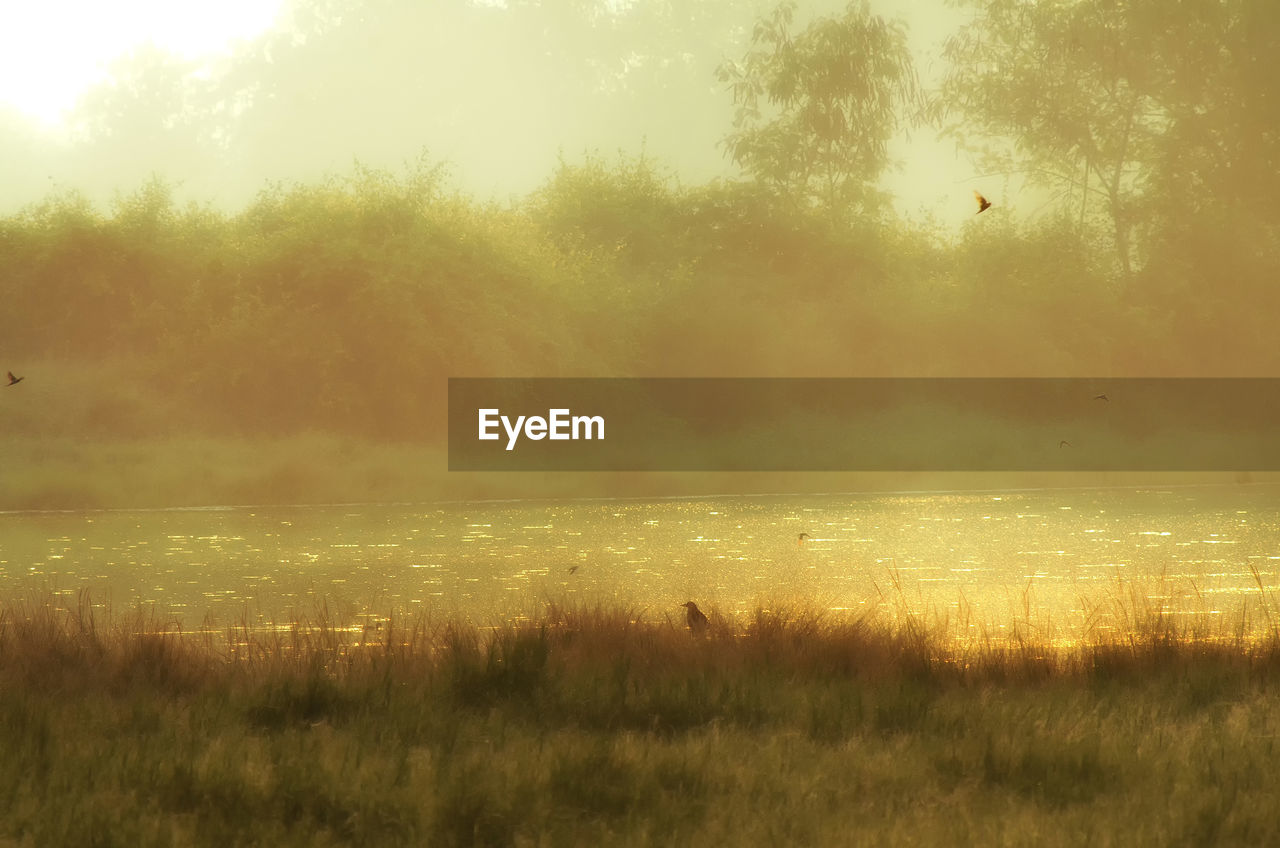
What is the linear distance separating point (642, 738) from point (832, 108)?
42.6m

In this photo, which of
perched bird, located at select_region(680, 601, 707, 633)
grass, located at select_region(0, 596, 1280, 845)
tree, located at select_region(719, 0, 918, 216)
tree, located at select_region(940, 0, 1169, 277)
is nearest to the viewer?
grass, located at select_region(0, 596, 1280, 845)

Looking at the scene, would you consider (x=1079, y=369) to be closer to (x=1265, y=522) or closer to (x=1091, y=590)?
(x=1265, y=522)

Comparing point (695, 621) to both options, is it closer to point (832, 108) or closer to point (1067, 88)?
point (832, 108)

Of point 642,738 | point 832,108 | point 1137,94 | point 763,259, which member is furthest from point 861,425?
point 642,738

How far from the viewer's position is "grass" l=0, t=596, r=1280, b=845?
18.2 feet

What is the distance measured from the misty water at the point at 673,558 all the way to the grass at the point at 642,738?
170cm

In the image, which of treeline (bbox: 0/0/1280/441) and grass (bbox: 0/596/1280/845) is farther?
treeline (bbox: 0/0/1280/441)

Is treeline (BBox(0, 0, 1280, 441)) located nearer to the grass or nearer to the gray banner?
the gray banner

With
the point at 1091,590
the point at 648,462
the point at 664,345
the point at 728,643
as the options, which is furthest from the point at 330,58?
the point at 728,643

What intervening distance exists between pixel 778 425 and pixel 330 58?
36.7 metres

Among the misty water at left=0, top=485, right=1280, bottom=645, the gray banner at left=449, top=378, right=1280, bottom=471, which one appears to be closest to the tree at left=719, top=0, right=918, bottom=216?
the gray banner at left=449, top=378, right=1280, bottom=471

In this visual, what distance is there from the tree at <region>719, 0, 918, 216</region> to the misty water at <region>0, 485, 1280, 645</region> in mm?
18034

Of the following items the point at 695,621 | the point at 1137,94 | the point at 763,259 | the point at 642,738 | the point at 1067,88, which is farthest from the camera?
the point at 1067,88

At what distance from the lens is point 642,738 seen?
688 cm
